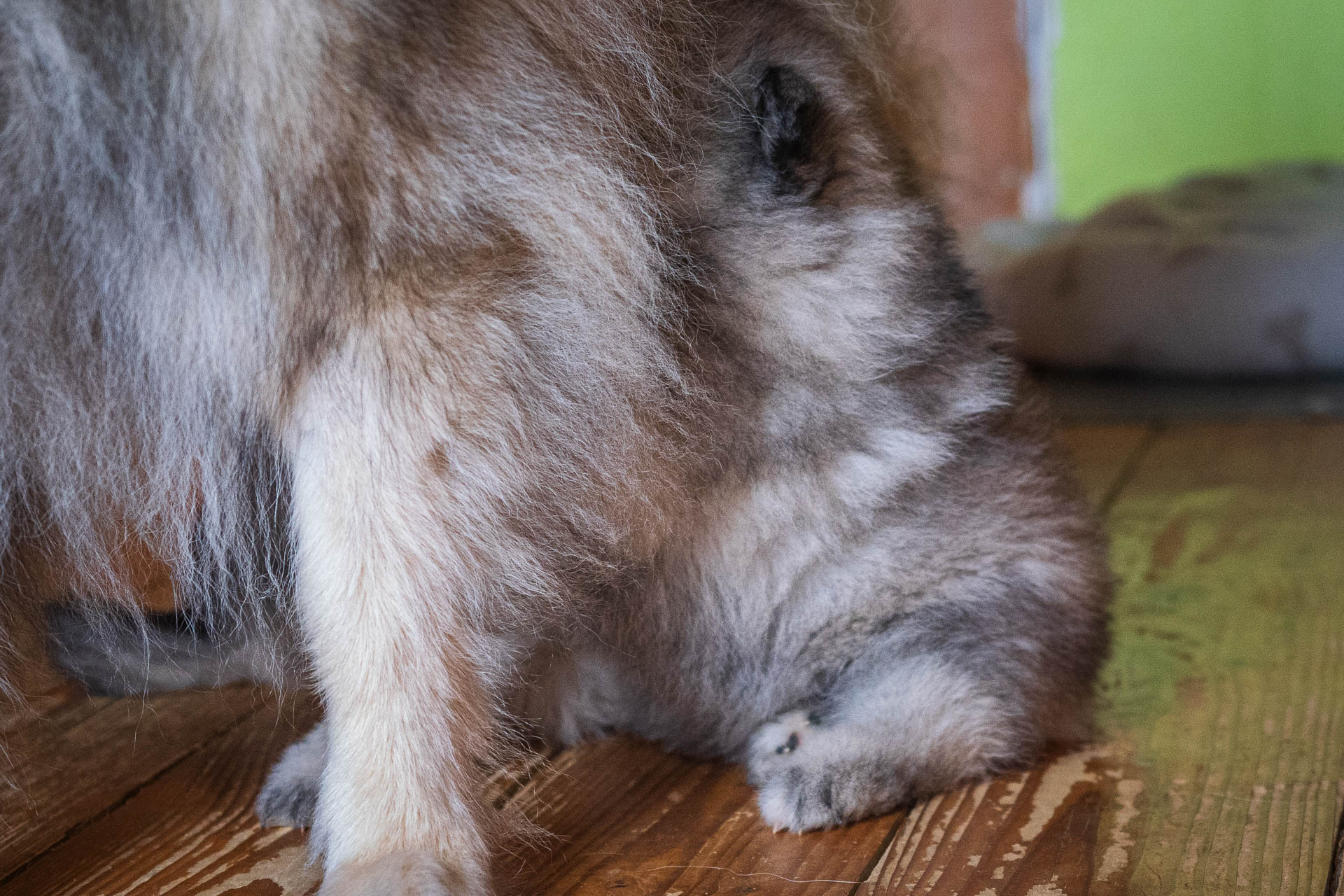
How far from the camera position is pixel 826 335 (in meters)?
1.11

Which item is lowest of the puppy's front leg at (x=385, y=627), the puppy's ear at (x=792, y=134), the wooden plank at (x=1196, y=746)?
the wooden plank at (x=1196, y=746)

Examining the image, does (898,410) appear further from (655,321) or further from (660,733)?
(660,733)

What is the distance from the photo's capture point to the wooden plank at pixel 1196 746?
3.36 feet

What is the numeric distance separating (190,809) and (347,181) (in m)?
0.67

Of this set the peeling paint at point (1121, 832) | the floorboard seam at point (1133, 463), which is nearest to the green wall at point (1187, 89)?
the floorboard seam at point (1133, 463)

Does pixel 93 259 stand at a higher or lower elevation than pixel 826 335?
higher

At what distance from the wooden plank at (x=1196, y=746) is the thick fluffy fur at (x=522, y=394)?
73 millimetres

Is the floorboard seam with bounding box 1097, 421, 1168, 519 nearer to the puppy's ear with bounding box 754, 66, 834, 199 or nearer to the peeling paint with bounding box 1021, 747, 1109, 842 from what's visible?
the peeling paint with bounding box 1021, 747, 1109, 842

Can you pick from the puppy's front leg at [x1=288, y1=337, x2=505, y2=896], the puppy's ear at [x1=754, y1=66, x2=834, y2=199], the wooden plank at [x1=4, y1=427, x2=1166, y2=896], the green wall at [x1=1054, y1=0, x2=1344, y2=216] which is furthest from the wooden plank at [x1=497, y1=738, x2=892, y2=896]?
the green wall at [x1=1054, y1=0, x2=1344, y2=216]

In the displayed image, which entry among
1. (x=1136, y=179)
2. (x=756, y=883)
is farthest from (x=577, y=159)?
(x=1136, y=179)

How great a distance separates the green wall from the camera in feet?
12.0

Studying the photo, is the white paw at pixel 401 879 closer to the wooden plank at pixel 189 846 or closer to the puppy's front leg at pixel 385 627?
the puppy's front leg at pixel 385 627

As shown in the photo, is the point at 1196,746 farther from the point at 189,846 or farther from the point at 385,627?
the point at 189,846

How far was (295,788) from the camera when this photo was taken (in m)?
1.18
